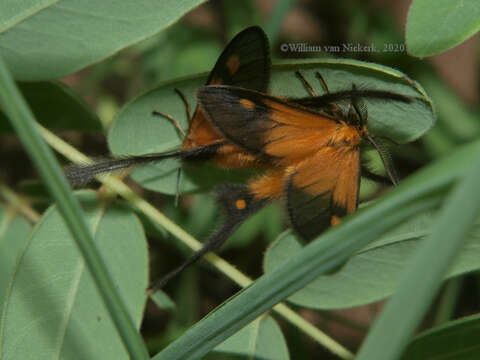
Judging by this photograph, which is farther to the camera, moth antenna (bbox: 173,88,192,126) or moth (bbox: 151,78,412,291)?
moth antenna (bbox: 173,88,192,126)

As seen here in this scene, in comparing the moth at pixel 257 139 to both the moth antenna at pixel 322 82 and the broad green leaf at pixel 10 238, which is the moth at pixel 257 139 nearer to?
the moth antenna at pixel 322 82

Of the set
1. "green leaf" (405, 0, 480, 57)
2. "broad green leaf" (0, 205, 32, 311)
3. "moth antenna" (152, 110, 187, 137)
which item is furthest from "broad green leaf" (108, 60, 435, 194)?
"broad green leaf" (0, 205, 32, 311)

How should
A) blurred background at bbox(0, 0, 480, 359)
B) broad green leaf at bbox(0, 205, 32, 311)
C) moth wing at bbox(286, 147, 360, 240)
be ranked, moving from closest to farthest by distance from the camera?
1. moth wing at bbox(286, 147, 360, 240)
2. broad green leaf at bbox(0, 205, 32, 311)
3. blurred background at bbox(0, 0, 480, 359)

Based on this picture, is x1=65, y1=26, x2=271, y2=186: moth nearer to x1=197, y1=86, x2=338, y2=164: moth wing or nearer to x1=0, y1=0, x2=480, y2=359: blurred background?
x1=197, y1=86, x2=338, y2=164: moth wing

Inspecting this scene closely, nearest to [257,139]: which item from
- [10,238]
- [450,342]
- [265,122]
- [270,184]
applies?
[265,122]

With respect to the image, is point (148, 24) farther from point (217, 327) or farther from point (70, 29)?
point (217, 327)

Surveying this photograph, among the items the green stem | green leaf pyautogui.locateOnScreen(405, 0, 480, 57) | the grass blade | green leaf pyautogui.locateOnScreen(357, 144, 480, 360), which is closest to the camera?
green leaf pyautogui.locateOnScreen(357, 144, 480, 360)

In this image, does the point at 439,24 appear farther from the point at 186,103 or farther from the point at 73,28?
the point at 73,28

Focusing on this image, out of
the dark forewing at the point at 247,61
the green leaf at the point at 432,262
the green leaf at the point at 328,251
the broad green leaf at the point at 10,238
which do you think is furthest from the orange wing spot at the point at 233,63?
the broad green leaf at the point at 10,238

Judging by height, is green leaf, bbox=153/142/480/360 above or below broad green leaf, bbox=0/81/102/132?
below
